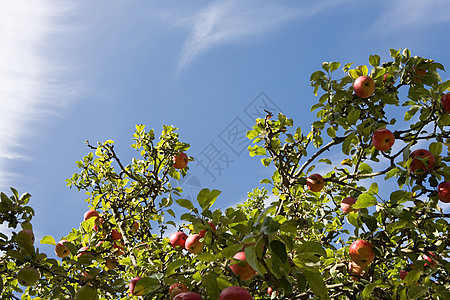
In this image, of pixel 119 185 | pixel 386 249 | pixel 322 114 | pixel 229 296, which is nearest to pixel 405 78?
pixel 322 114

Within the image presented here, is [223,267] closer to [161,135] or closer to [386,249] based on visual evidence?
[386,249]

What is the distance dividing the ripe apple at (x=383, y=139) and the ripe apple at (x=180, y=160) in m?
2.71

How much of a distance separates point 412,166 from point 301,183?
116 cm

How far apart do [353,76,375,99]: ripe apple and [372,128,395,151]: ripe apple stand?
413mm

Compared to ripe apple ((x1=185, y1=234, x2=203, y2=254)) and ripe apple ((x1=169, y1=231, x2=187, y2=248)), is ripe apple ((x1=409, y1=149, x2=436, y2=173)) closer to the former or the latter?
ripe apple ((x1=185, y1=234, x2=203, y2=254))

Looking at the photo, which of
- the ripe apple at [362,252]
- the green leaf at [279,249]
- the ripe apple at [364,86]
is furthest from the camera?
the ripe apple at [364,86]

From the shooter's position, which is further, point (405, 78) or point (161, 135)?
point (161, 135)

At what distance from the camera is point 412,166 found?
8.86ft

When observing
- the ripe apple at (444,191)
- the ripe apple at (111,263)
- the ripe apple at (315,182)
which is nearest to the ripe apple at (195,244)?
the ripe apple at (315,182)

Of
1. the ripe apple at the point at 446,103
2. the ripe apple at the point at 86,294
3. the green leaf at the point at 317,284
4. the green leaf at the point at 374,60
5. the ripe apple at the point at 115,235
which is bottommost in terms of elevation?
the green leaf at the point at 317,284

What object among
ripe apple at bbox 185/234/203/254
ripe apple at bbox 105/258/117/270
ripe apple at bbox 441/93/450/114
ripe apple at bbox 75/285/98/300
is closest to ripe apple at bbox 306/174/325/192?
ripe apple at bbox 441/93/450/114

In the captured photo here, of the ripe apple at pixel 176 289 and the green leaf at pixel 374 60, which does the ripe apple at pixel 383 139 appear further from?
the ripe apple at pixel 176 289

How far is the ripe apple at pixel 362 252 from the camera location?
2.47 m

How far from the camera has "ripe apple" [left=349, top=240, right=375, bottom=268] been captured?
2.47 m
